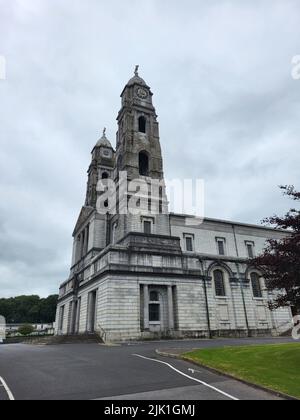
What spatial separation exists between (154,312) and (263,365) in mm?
23472

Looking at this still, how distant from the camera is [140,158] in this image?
47.0 m

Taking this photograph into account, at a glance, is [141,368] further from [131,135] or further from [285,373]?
[131,135]

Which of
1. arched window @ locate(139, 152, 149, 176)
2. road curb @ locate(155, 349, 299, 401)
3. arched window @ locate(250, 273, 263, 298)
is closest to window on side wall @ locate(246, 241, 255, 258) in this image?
arched window @ locate(250, 273, 263, 298)

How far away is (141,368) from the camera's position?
537 inches

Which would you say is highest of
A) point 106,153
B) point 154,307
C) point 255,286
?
point 106,153

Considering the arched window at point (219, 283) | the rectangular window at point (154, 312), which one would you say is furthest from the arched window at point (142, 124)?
the rectangular window at point (154, 312)

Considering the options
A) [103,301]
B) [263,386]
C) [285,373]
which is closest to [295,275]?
[285,373]

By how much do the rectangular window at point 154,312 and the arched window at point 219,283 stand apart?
896 centimetres

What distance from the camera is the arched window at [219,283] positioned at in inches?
1602

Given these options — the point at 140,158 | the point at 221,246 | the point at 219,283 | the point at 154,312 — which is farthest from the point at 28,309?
the point at 219,283

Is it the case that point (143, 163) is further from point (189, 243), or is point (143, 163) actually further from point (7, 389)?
point (7, 389)

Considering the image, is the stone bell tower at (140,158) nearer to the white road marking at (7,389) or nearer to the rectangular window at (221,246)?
the rectangular window at (221,246)

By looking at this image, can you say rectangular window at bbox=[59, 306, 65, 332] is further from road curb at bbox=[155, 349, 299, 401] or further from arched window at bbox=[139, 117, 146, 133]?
road curb at bbox=[155, 349, 299, 401]

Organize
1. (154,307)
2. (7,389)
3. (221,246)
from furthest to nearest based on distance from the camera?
(221,246)
(154,307)
(7,389)
